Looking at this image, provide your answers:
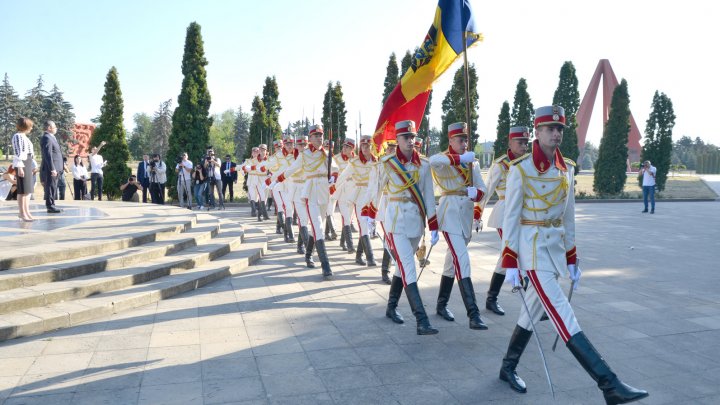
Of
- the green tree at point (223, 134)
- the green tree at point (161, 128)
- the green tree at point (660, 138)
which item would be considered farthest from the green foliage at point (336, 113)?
the green tree at point (161, 128)

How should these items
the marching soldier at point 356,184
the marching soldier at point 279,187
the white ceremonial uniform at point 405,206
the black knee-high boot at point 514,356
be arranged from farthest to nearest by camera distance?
the marching soldier at point 279,187 → the marching soldier at point 356,184 → the white ceremonial uniform at point 405,206 → the black knee-high boot at point 514,356

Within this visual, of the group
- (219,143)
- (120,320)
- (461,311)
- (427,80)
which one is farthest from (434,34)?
(219,143)

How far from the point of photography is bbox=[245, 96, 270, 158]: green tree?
1156 inches

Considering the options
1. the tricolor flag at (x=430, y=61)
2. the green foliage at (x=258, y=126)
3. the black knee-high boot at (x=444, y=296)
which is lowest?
the black knee-high boot at (x=444, y=296)

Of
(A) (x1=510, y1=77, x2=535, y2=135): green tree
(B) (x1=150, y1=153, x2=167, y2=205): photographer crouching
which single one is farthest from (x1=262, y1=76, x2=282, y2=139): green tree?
(A) (x1=510, y1=77, x2=535, y2=135): green tree

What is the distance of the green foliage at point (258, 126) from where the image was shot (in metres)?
29.4

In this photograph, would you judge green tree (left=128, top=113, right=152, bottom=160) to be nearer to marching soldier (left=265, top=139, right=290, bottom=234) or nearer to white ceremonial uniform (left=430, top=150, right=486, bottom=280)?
marching soldier (left=265, top=139, right=290, bottom=234)

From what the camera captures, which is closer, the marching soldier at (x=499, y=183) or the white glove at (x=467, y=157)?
the white glove at (x=467, y=157)

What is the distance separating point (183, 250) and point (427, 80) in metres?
5.00

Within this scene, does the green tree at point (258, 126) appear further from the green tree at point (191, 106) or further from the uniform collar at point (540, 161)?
the uniform collar at point (540, 161)

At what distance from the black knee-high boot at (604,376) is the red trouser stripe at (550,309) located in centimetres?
7

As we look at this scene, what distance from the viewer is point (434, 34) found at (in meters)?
7.70

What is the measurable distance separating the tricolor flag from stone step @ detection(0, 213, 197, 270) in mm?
4227

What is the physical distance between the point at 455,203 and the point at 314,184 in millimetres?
3437
